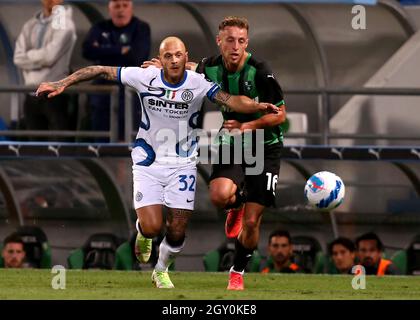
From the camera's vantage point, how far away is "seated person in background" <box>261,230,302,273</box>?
18188 millimetres

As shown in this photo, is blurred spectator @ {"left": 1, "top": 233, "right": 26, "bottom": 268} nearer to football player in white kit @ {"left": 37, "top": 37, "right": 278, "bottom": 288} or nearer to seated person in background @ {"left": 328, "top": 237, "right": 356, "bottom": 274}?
seated person in background @ {"left": 328, "top": 237, "right": 356, "bottom": 274}

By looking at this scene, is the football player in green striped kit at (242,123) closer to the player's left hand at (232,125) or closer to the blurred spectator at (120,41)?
the player's left hand at (232,125)

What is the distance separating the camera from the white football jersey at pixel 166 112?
14781 millimetres

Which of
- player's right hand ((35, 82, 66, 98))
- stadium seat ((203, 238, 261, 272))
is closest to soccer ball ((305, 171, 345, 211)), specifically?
player's right hand ((35, 82, 66, 98))

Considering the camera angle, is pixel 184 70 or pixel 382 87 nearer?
pixel 184 70

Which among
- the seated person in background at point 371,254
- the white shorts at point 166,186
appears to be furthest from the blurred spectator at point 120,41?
the white shorts at point 166,186

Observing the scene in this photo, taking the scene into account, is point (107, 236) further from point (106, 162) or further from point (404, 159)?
point (404, 159)

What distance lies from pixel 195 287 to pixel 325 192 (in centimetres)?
155

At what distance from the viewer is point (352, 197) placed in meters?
19.2

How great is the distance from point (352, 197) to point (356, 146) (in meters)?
0.78

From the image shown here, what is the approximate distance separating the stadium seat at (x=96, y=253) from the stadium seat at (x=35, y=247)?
0.29 meters

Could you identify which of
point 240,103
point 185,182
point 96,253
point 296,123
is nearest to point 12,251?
point 96,253

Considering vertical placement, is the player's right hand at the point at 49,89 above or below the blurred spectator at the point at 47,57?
below
